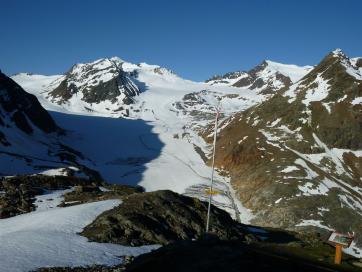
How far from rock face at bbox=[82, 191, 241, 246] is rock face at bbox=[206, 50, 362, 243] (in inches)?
2065

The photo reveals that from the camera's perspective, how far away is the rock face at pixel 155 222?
4256 cm

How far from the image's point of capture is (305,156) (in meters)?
151

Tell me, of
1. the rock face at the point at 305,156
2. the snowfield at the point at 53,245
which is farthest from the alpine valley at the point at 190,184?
the rock face at the point at 305,156

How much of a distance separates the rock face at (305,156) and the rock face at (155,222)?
52444 millimetres

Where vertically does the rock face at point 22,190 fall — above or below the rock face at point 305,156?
below

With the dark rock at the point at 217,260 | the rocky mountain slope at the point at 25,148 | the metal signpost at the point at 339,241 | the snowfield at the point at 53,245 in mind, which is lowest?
the snowfield at the point at 53,245

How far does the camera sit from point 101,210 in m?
49.1

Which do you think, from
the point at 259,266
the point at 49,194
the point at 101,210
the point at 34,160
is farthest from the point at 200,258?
the point at 34,160

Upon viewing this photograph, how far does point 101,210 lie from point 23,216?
8873 mm

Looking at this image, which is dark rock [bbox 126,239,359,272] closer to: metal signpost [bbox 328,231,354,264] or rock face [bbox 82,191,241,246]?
metal signpost [bbox 328,231,354,264]

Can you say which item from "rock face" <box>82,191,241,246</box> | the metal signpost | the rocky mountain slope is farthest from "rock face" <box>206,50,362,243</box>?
the metal signpost

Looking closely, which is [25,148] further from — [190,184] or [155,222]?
[155,222]

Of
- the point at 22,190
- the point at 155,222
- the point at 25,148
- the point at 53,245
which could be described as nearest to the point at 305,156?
the point at 25,148

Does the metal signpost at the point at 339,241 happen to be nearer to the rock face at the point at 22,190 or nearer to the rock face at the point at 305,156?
the rock face at the point at 22,190
